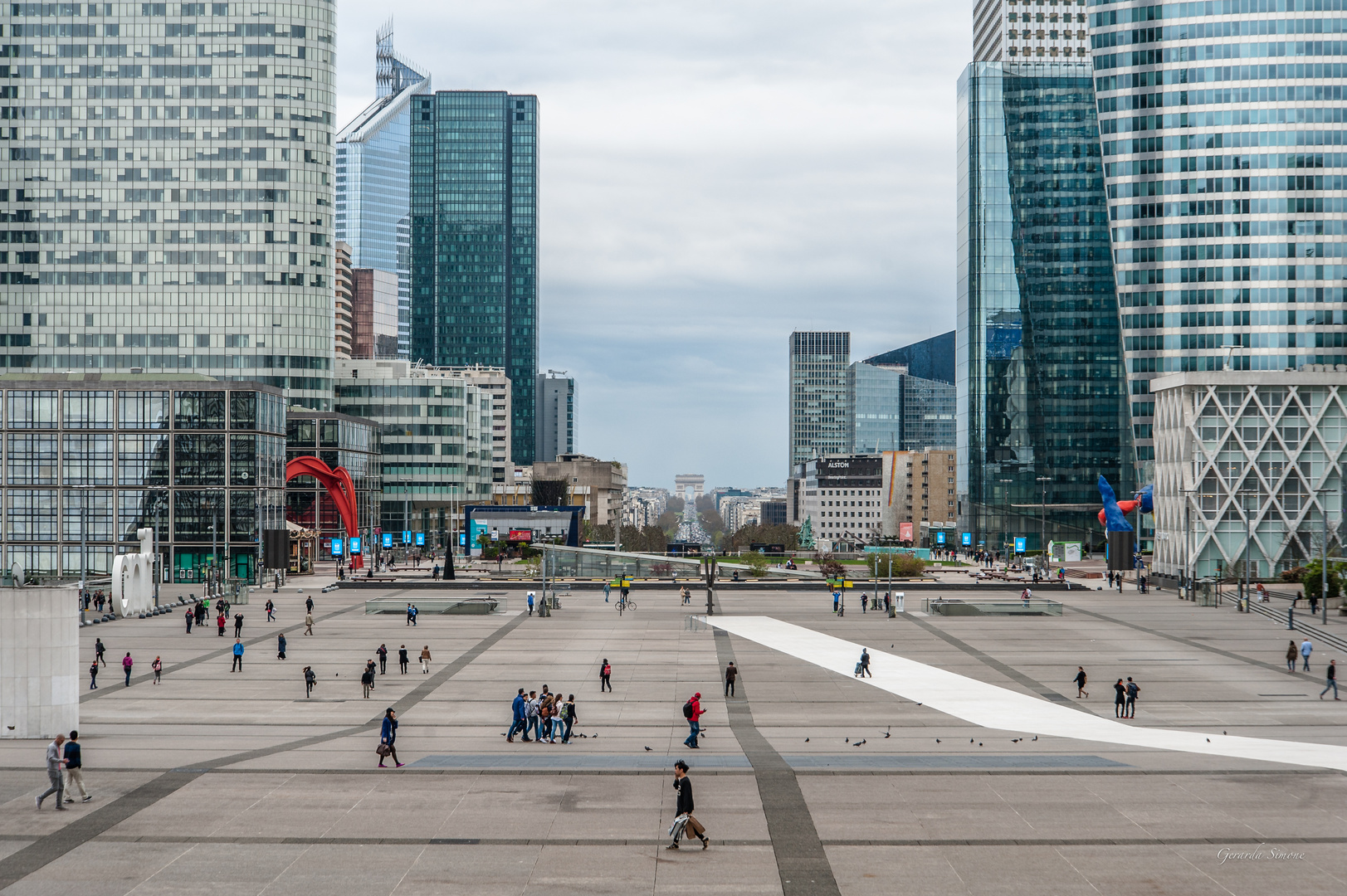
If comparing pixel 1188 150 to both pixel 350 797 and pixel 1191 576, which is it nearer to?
pixel 1191 576

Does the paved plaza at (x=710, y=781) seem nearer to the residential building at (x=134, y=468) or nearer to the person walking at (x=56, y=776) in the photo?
the person walking at (x=56, y=776)

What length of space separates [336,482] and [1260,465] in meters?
81.0

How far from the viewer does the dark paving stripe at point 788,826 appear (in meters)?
19.7

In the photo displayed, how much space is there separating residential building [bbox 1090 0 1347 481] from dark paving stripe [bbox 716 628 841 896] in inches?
5201

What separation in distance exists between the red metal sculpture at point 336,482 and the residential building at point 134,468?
5.08m

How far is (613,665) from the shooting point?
49594 mm

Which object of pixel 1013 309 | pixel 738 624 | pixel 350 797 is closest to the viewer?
pixel 350 797

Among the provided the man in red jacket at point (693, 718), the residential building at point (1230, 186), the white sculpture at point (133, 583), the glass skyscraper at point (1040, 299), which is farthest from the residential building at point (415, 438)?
the man in red jacket at point (693, 718)

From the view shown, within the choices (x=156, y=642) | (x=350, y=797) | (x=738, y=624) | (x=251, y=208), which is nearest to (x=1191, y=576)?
(x=738, y=624)

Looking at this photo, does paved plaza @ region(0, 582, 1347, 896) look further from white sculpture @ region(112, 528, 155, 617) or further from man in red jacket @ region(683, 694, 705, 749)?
white sculpture @ region(112, 528, 155, 617)

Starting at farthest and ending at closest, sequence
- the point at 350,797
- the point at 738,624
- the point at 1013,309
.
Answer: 1. the point at 1013,309
2. the point at 738,624
3. the point at 350,797

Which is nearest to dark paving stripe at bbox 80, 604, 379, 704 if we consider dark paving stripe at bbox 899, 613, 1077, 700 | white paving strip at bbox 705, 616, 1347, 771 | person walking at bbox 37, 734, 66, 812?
person walking at bbox 37, 734, 66, 812

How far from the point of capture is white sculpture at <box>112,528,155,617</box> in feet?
219

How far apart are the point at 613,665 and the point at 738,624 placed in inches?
658
